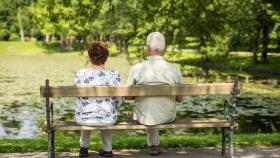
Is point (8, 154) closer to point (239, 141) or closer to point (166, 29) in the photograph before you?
point (239, 141)

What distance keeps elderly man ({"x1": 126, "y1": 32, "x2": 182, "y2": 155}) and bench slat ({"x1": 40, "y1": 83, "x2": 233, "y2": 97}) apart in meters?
0.26

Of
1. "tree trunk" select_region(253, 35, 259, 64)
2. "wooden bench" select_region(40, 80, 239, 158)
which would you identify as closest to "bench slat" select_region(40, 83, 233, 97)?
"wooden bench" select_region(40, 80, 239, 158)

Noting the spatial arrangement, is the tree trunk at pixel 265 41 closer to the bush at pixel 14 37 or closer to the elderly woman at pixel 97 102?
the elderly woman at pixel 97 102

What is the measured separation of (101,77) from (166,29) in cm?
1120

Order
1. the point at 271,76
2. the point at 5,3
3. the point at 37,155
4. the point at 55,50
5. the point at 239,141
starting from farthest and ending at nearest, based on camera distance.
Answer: the point at 55,50 → the point at 271,76 → the point at 5,3 → the point at 239,141 → the point at 37,155

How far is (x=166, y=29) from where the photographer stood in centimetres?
1945

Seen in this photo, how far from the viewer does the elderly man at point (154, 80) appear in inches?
329

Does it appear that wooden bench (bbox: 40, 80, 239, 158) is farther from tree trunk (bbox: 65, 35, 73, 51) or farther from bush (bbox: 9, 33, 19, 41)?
bush (bbox: 9, 33, 19, 41)

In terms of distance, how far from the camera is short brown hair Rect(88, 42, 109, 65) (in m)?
8.41

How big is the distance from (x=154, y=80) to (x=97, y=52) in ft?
3.13

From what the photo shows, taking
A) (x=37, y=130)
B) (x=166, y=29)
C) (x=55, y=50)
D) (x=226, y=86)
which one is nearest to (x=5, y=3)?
(x=37, y=130)

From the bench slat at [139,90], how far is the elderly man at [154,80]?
0.85 feet

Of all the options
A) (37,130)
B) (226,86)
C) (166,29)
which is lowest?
(37,130)

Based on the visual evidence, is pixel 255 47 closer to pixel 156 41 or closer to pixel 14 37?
pixel 156 41
